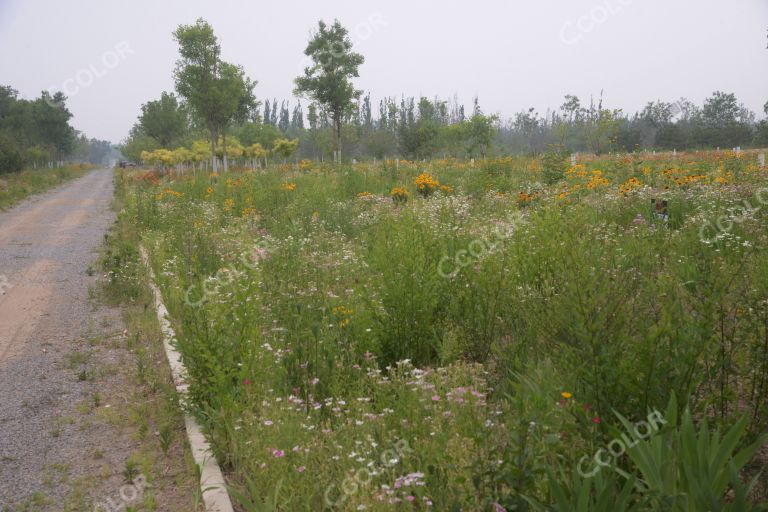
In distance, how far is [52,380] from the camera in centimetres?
495

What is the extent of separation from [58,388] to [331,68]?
109 feet

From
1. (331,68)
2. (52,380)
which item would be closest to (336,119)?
(331,68)

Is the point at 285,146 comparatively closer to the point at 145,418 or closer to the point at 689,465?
the point at 145,418

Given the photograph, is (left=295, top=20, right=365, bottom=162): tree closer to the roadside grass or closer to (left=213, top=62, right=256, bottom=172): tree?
(left=213, top=62, right=256, bottom=172): tree

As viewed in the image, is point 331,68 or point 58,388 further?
point 331,68

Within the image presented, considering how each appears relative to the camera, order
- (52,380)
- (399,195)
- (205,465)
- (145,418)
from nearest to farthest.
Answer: (205,465)
(145,418)
(52,380)
(399,195)

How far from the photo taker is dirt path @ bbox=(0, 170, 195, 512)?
3.35m

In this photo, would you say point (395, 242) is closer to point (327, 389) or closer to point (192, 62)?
point (327, 389)

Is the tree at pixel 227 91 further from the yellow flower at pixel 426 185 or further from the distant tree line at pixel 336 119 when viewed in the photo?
the yellow flower at pixel 426 185

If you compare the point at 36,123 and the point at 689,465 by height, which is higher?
the point at 36,123

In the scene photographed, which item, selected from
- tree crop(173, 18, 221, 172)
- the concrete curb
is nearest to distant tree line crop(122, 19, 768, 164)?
tree crop(173, 18, 221, 172)

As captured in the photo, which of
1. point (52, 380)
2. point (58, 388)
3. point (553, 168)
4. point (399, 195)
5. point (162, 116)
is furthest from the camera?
point (162, 116)

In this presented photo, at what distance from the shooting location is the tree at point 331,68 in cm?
3516

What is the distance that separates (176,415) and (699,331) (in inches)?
134
